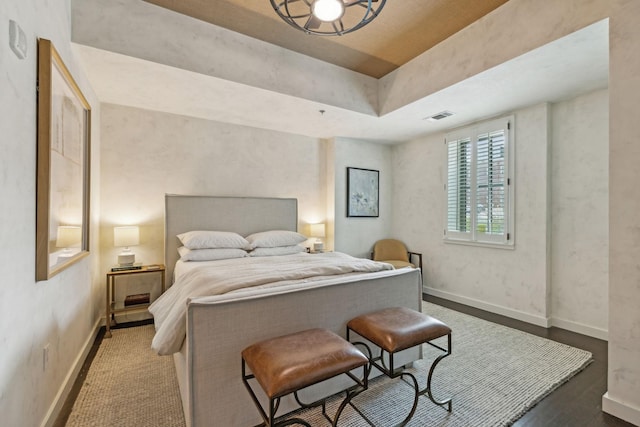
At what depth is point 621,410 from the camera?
1729 mm

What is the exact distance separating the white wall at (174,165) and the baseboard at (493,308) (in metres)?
2.34

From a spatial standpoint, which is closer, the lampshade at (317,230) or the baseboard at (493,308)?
the baseboard at (493,308)

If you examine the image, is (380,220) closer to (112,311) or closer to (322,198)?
(322,198)

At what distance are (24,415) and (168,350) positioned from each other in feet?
2.03

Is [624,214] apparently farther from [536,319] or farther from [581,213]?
[536,319]

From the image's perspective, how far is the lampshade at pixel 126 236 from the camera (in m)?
2.99

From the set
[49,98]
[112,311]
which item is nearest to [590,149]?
[49,98]

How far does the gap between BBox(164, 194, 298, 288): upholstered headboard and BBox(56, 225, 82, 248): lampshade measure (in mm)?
1190

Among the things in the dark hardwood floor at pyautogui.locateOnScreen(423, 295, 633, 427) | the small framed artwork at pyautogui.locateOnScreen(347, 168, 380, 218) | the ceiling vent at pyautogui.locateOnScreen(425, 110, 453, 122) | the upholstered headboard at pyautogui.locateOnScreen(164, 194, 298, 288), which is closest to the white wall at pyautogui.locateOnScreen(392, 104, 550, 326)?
the small framed artwork at pyautogui.locateOnScreen(347, 168, 380, 218)

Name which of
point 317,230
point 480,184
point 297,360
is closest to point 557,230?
point 480,184

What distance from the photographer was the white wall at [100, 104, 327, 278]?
10.5 ft

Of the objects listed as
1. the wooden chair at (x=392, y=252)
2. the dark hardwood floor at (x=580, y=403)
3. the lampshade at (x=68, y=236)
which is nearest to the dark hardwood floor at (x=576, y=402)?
the dark hardwood floor at (x=580, y=403)

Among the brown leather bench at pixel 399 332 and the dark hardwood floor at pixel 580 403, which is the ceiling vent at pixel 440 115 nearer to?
the brown leather bench at pixel 399 332

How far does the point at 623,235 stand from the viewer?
5.72ft
